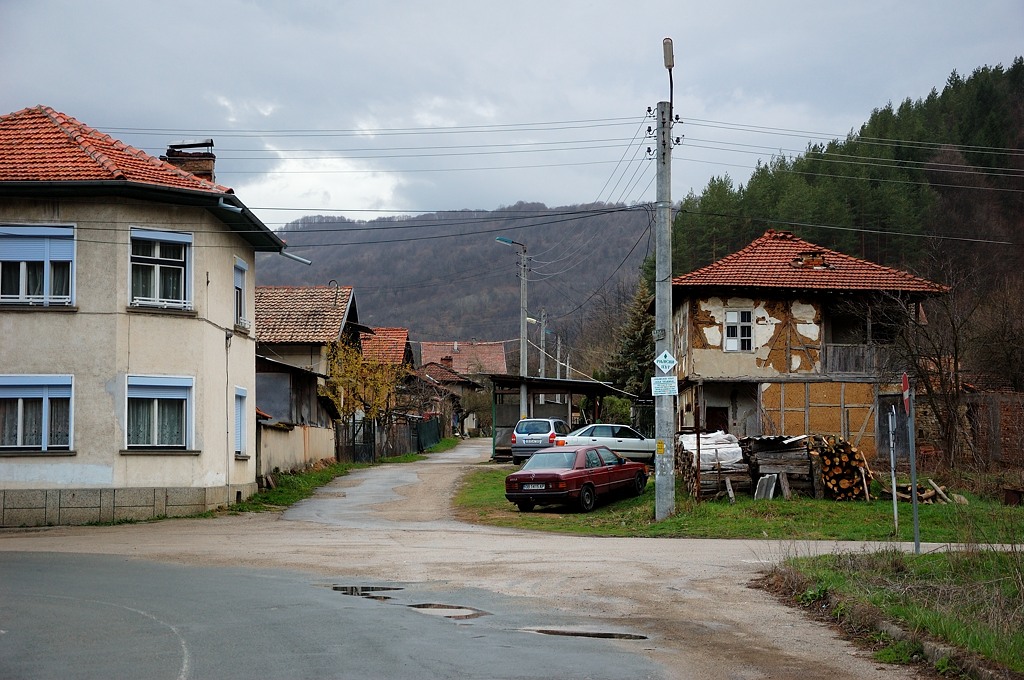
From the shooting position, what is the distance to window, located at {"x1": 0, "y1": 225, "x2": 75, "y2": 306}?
905 inches

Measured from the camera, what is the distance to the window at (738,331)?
126 feet

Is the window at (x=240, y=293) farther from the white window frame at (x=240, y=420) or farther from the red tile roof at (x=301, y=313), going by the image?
the red tile roof at (x=301, y=313)

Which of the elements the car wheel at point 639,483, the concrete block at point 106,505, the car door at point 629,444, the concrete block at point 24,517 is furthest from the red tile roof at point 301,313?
the concrete block at point 24,517

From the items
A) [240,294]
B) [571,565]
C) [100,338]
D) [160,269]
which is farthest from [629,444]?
[571,565]

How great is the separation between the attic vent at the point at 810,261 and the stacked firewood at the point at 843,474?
1557 centimetres

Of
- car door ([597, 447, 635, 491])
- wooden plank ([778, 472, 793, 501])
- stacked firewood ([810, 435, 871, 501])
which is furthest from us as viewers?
car door ([597, 447, 635, 491])

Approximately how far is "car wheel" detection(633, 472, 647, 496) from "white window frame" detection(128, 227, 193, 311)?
12.4 m

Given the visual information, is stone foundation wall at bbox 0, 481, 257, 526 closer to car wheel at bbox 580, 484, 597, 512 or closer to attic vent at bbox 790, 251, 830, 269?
car wheel at bbox 580, 484, 597, 512

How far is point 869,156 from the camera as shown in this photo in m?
62.3

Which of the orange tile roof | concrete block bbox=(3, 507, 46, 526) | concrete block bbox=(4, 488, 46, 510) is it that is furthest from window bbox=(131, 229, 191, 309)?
concrete block bbox=(3, 507, 46, 526)

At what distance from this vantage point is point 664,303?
23266 millimetres

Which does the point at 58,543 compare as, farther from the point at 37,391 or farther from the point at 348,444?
the point at 348,444

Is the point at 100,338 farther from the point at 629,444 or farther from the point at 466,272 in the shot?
the point at 466,272

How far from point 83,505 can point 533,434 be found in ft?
62.2
